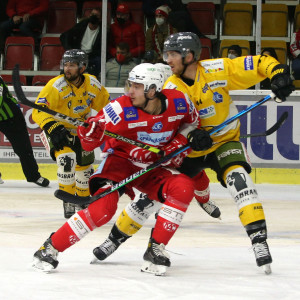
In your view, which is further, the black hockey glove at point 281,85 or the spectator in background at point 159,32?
the spectator in background at point 159,32

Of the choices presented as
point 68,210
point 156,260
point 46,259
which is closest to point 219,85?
point 156,260

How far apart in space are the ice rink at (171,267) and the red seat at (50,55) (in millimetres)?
2828

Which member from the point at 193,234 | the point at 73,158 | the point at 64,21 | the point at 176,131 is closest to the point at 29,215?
the point at 73,158

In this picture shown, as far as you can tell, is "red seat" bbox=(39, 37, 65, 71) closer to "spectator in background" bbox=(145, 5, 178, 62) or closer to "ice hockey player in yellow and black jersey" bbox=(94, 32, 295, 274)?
"spectator in background" bbox=(145, 5, 178, 62)

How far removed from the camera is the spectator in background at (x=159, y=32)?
825 cm

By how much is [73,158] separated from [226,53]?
9.94ft

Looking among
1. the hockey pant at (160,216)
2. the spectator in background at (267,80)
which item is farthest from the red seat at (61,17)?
the hockey pant at (160,216)

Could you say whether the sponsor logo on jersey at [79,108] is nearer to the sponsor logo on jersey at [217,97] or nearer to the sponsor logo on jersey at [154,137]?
the sponsor logo on jersey at [217,97]

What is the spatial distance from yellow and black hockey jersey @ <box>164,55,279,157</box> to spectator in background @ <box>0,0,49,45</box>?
4993mm

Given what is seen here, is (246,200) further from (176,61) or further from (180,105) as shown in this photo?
(176,61)

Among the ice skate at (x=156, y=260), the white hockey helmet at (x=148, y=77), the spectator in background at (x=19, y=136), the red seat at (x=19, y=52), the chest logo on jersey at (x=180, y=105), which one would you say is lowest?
the spectator in background at (x=19, y=136)

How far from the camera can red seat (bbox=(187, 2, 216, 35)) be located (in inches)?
345

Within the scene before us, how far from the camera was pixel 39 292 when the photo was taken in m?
3.18

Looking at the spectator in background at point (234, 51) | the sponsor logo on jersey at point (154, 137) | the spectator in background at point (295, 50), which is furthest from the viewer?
the spectator in background at point (295, 50)
